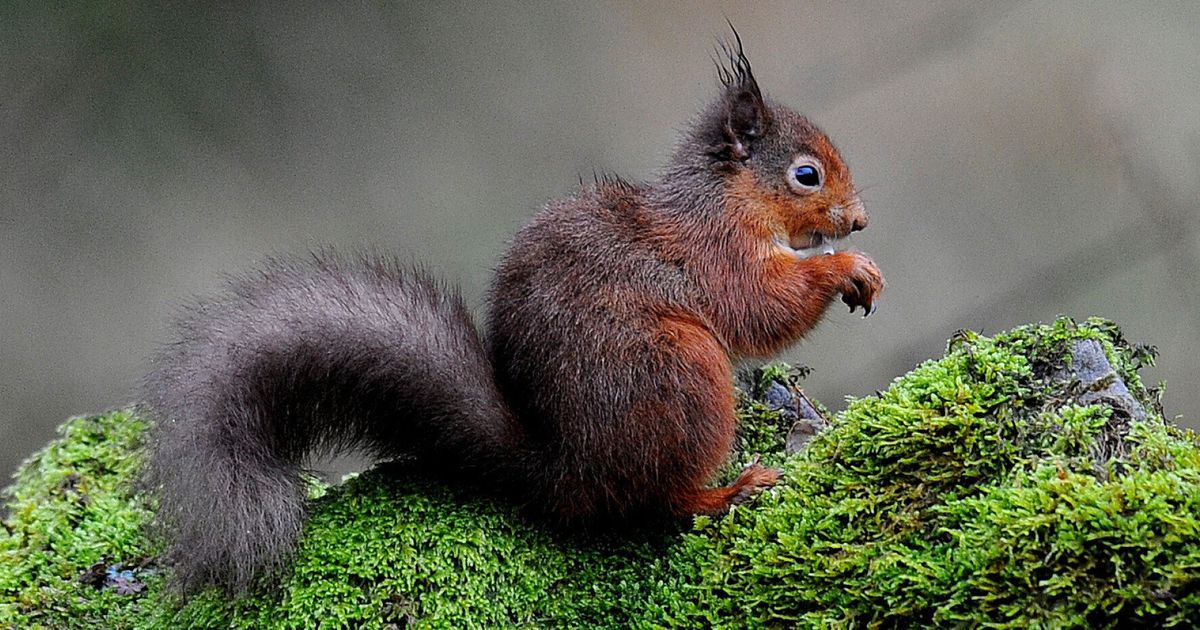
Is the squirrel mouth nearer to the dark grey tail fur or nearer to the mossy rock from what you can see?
the mossy rock

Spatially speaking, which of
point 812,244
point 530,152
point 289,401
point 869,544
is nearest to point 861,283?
point 812,244

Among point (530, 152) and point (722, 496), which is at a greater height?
point (530, 152)

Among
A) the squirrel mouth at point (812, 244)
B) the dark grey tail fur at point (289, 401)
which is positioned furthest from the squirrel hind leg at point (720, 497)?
the squirrel mouth at point (812, 244)

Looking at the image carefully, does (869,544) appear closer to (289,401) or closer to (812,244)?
(812,244)

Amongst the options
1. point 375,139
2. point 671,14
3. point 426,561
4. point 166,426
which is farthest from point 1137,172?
point 166,426

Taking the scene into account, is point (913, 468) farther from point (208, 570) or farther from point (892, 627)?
point (208, 570)

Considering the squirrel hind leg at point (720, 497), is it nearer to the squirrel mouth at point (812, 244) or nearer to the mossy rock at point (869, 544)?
the mossy rock at point (869, 544)
